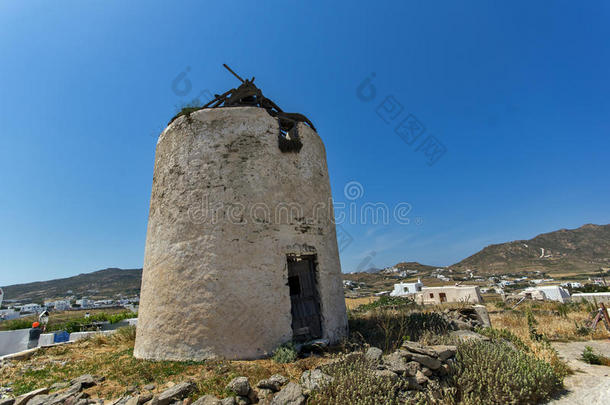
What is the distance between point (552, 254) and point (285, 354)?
90411 millimetres

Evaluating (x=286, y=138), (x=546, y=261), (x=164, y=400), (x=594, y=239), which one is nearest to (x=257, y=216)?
(x=286, y=138)

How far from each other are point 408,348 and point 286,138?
5690 mm

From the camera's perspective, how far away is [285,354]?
19.3 ft

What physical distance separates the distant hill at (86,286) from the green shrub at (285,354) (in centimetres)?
6982

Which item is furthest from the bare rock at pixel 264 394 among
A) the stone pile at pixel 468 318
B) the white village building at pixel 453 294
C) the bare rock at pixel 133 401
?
the white village building at pixel 453 294

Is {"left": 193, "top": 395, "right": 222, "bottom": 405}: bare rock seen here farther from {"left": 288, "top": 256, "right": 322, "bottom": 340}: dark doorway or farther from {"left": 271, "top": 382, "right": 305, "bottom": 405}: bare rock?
{"left": 288, "top": 256, "right": 322, "bottom": 340}: dark doorway

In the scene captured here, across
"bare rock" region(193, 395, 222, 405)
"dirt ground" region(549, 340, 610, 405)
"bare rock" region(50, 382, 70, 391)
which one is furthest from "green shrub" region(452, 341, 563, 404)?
"bare rock" region(50, 382, 70, 391)

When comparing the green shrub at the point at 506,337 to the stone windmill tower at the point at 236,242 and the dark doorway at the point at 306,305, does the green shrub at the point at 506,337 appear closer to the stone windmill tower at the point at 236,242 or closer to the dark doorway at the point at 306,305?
the stone windmill tower at the point at 236,242

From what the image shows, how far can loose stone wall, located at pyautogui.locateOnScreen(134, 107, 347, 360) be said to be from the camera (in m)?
6.24

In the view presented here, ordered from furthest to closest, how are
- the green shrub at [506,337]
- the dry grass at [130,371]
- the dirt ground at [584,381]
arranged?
the green shrub at [506,337]
the dry grass at [130,371]
the dirt ground at [584,381]

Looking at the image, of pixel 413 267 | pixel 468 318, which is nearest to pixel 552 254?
pixel 413 267

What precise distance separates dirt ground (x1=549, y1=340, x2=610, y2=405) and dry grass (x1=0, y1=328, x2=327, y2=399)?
420 centimetres

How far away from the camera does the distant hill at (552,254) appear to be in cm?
6384

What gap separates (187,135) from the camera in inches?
300
